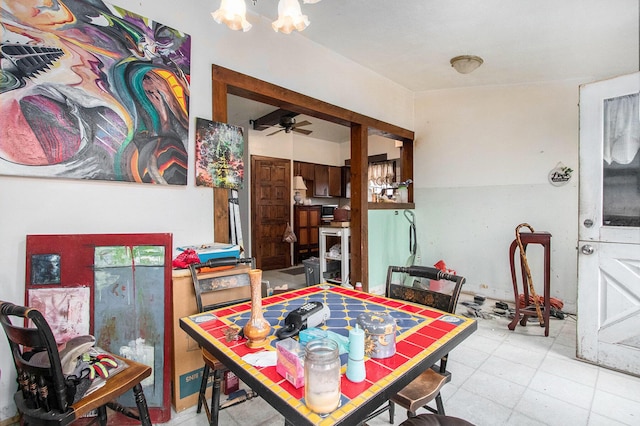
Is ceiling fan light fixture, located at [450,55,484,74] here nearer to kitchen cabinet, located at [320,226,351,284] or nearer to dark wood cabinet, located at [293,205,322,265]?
kitchen cabinet, located at [320,226,351,284]

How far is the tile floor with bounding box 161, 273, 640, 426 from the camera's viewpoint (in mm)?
1797

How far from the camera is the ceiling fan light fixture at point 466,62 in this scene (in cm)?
323

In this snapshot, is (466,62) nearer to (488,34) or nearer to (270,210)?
(488,34)

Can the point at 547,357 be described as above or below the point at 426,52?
below

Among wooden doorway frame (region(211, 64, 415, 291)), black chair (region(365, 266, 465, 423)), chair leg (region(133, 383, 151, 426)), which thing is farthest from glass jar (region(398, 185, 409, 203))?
chair leg (region(133, 383, 151, 426))

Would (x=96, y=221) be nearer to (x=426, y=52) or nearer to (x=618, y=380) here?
(x=426, y=52)

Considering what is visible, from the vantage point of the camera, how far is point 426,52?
128 inches

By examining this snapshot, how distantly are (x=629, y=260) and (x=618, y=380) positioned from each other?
887mm

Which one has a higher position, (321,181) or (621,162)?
(321,181)

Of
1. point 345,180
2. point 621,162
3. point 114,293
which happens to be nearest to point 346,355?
point 114,293

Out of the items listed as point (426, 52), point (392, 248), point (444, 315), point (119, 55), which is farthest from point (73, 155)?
point (392, 248)

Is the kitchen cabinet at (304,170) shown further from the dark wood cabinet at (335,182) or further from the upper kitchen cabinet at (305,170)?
the dark wood cabinet at (335,182)

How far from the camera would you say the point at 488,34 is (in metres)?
2.79

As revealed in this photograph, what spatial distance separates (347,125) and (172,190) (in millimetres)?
2375
